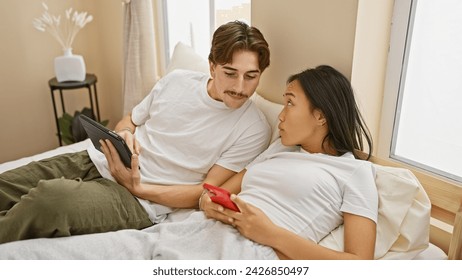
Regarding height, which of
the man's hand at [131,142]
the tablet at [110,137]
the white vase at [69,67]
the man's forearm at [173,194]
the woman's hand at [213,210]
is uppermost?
the white vase at [69,67]

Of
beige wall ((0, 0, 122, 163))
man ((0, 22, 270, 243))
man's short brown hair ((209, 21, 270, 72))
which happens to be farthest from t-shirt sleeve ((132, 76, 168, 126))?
beige wall ((0, 0, 122, 163))

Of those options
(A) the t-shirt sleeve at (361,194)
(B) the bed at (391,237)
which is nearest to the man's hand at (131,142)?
(B) the bed at (391,237)

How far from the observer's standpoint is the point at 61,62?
2.63 metres

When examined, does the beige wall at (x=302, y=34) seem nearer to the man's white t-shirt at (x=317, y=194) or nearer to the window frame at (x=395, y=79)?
the window frame at (x=395, y=79)

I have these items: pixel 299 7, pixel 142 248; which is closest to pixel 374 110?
pixel 299 7

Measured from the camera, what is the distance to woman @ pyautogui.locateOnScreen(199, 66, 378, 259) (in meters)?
1.10

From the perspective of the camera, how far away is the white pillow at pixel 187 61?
198cm

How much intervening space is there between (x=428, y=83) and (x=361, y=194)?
0.55 meters

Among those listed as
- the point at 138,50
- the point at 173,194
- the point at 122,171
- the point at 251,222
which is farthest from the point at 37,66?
the point at 251,222

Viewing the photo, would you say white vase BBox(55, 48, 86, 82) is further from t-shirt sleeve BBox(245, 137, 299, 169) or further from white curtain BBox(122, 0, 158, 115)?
t-shirt sleeve BBox(245, 137, 299, 169)

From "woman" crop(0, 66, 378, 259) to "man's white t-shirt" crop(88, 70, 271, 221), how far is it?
0.61 ft

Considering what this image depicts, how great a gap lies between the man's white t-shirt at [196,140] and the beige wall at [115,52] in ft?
1.01

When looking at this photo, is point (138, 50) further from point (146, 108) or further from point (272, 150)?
point (272, 150)
